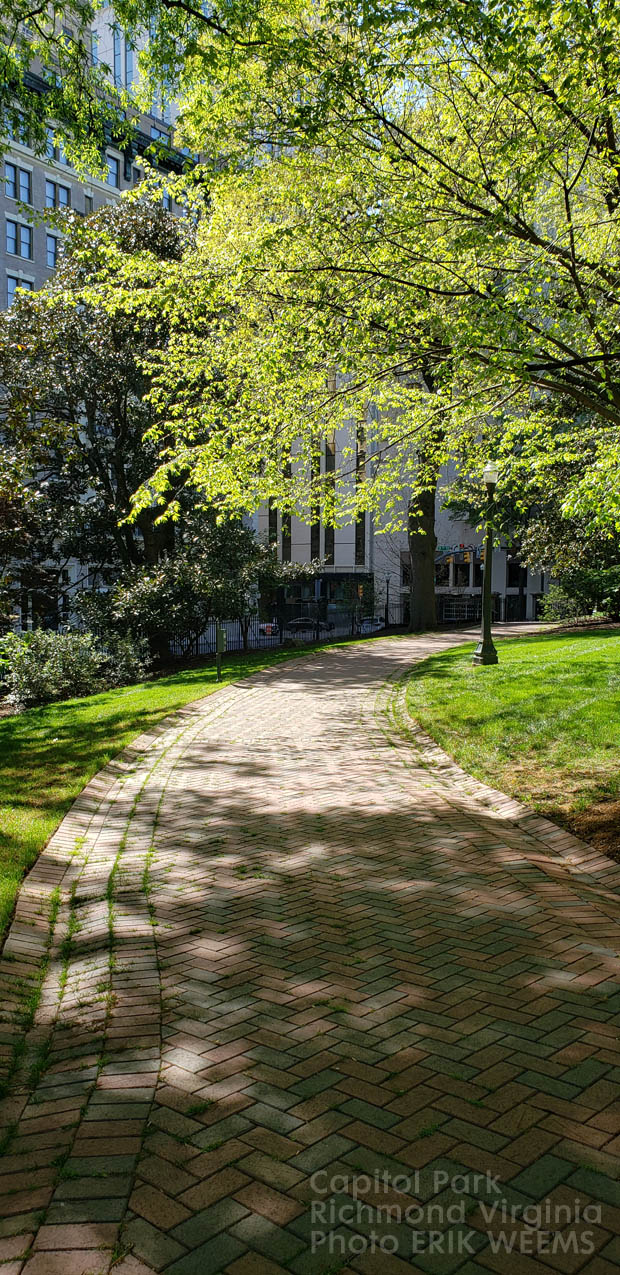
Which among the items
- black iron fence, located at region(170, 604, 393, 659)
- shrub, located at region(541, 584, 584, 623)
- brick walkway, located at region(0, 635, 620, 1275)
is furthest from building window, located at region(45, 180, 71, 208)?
brick walkway, located at region(0, 635, 620, 1275)

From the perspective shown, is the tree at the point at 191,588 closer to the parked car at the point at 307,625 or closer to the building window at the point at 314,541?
the parked car at the point at 307,625

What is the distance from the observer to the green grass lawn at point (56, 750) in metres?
6.60

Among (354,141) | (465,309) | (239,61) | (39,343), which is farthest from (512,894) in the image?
(39,343)

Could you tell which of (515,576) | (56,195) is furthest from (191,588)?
(56,195)

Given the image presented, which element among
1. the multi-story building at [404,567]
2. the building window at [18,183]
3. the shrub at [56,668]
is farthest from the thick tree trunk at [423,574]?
the building window at [18,183]

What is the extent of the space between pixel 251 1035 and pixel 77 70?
10.3 meters

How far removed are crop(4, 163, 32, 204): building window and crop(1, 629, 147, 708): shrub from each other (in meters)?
34.9

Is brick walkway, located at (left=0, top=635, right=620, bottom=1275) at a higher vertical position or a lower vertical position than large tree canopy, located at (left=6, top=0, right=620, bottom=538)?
lower

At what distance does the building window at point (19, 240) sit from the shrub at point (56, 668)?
34.3 metres

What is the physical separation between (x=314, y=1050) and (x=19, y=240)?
50681 mm

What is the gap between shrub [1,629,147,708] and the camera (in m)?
18.3

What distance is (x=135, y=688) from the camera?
60.2 ft

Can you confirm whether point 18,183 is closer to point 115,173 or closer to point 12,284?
point 12,284

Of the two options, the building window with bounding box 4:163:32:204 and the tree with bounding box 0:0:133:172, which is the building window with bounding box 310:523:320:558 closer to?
the building window with bounding box 4:163:32:204
